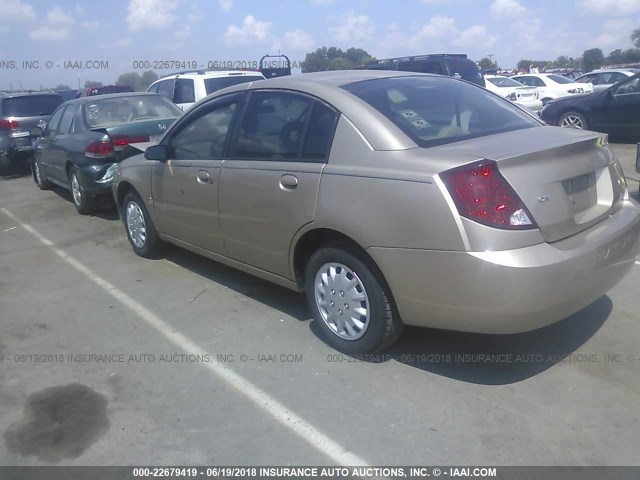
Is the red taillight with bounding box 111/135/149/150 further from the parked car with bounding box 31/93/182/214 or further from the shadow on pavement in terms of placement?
the shadow on pavement

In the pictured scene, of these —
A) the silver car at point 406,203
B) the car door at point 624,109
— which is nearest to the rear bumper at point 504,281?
the silver car at point 406,203

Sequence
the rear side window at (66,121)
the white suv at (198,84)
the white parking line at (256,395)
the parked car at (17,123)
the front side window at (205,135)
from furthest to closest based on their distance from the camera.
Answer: the parked car at (17,123), the white suv at (198,84), the rear side window at (66,121), the front side window at (205,135), the white parking line at (256,395)

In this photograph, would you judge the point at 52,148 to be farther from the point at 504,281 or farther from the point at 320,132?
the point at 504,281

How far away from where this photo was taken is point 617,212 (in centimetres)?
361

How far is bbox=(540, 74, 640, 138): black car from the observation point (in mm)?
11812

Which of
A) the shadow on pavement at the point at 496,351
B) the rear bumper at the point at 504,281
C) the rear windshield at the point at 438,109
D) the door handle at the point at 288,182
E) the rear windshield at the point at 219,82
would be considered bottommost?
the shadow on pavement at the point at 496,351

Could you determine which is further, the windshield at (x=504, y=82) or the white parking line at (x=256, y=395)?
the windshield at (x=504, y=82)

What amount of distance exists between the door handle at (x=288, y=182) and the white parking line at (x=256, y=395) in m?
1.20

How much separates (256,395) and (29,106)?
12.9 metres

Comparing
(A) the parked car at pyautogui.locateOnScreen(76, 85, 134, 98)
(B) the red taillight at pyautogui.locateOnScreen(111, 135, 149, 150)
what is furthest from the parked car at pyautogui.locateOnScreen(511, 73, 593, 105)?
(B) the red taillight at pyautogui.locateOnScreen(111, 135, 149, 150)

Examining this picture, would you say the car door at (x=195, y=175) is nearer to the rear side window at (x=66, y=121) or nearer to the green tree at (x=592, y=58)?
the rear side window at (x=66, y=121)

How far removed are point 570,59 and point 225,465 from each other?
73.6m

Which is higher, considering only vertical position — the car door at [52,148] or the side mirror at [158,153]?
the side mirror at [158,153]

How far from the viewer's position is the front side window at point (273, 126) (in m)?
3.93
